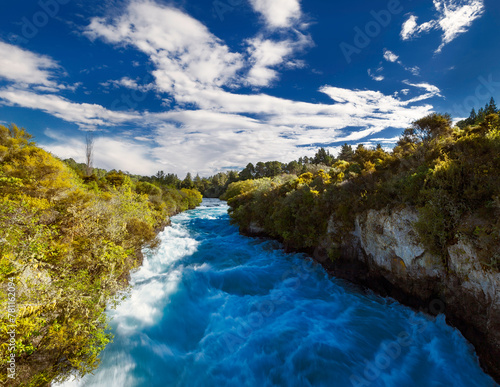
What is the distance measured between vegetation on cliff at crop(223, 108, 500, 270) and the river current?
9.22ft

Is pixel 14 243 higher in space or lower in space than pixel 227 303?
higher

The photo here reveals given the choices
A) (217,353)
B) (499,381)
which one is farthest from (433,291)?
(217,353)

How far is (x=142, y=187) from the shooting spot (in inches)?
1153

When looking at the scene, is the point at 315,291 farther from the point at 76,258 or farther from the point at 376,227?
the point at 76,258

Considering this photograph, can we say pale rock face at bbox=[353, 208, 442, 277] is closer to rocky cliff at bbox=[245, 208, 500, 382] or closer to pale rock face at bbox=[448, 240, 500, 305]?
rocky cliff at bbox=[245, 208, 500, 382]

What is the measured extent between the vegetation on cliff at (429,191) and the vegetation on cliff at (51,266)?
10598mm

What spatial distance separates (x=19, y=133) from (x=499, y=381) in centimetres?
2056

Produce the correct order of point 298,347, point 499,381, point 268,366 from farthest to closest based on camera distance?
point 298,347 → point 268,366 → point 499,381

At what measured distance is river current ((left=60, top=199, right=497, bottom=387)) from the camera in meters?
6.15

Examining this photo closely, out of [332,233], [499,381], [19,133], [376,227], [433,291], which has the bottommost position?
[499,381]

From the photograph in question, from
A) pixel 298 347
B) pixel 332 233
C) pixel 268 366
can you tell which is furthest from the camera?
pixel 332 233

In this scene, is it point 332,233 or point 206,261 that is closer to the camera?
point 332,233

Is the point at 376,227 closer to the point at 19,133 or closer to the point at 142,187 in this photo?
the point at 19,133

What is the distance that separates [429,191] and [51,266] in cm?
1232
